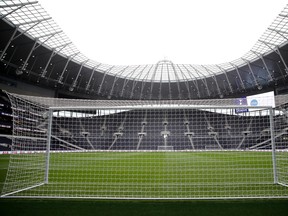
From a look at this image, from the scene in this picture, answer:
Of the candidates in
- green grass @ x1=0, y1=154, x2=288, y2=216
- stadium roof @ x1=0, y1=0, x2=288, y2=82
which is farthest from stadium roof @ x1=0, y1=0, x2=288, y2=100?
green grass @ x1=0, y1=154, x2=288, y2=216

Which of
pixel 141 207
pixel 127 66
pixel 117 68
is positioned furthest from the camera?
pixel 117 68

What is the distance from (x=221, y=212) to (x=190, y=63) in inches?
1936

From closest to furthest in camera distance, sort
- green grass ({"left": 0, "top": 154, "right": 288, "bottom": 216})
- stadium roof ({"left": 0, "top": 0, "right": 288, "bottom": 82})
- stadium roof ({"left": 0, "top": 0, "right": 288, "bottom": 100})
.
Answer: green grass ({"left": 0, "top": 154, "right": 288, "bottom": 216})
stadium roof ({"left": 0, "top": 0, "right": 288, "bottom": 82})
stadium roof ({"left": 0, "top": 0, "right": 288, "bottom": 100})

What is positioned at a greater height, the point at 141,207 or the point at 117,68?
the point at 117,68

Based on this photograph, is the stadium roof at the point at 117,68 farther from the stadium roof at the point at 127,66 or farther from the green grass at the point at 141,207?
the green grass at the point at 141,207

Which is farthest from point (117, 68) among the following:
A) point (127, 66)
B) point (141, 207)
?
point (141, 207)

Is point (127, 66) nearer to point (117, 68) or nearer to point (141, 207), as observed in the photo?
point (117, 68)

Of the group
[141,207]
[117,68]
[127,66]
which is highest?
[127,66]

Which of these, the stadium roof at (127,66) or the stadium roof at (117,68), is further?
the stadium roof at (117,68)

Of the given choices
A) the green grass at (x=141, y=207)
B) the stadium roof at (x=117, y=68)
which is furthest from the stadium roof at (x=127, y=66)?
the green grass at (x=141, y=207)

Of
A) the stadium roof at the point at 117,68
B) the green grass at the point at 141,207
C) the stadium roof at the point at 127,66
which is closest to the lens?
the green grass at the point at 141,207

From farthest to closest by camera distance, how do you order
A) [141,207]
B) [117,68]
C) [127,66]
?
[117,68] < [127,66] < [141,207]

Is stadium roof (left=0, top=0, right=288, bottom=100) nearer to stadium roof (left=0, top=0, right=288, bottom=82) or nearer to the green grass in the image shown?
stadium roof (left=0, top=0, right=288, bottom=82)

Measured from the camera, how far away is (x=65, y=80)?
52406 mm
